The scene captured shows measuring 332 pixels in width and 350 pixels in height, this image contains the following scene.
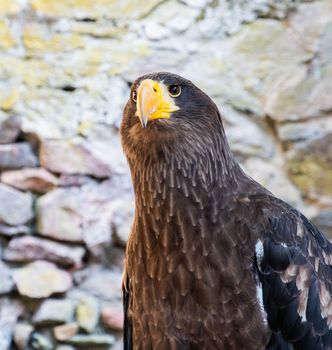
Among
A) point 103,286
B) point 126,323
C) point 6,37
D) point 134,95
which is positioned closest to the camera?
point 134,95

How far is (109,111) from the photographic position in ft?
12.8

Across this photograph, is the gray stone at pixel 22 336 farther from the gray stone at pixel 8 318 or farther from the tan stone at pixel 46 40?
the tan stone at pixel 46 40

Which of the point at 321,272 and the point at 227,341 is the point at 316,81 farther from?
the point at 227,341

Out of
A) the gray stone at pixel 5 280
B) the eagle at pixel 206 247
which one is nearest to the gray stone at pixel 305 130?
the gray stone at pixel 5 280

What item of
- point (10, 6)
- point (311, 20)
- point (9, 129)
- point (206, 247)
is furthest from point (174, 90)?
point (311, 20)

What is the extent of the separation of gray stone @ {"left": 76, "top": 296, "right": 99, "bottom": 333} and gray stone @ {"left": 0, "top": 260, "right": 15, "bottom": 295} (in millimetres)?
330

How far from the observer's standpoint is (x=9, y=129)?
12.3 ft

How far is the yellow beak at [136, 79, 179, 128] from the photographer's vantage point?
220cm

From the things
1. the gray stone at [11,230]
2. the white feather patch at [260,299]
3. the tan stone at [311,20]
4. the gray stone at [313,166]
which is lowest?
the white feather patch at [260,299]

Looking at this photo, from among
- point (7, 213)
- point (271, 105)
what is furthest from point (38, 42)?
point (271, 105)

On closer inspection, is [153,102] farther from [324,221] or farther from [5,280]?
[324,221]

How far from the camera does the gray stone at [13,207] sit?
12.0ft

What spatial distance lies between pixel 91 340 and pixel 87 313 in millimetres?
125

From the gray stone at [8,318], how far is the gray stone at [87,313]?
28 centimetres
